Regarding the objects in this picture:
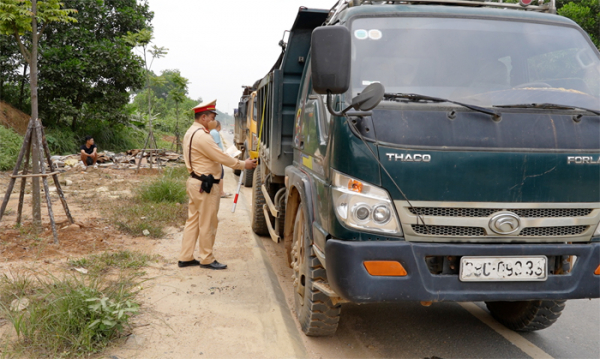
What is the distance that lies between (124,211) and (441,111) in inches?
245

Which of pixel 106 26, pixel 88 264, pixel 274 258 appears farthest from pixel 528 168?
pixel 106 26

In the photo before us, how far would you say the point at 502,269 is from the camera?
2.73 metres

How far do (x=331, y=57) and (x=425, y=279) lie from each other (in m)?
1.36

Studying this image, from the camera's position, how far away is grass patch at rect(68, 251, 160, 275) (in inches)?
196

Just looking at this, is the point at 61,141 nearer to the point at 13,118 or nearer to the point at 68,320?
the point at 13,118

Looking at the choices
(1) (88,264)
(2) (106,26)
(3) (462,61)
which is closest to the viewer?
(3) (462,61)

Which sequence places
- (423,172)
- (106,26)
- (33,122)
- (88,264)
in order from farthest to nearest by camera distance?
(106,26)
(33,122)
(88,264)
(423,172)

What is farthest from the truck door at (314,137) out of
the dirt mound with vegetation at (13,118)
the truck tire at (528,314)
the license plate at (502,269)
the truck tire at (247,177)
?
the dirt mound with vegetation at (13,118)

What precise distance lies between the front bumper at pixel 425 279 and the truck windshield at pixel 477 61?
0.93 meters

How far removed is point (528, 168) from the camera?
2773 millimetres

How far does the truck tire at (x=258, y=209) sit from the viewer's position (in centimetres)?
675

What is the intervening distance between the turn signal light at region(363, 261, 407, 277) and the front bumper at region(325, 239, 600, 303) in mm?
23

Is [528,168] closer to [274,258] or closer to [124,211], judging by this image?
[274,258]

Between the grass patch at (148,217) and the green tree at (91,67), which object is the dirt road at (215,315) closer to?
the grass patch at (148,217)
